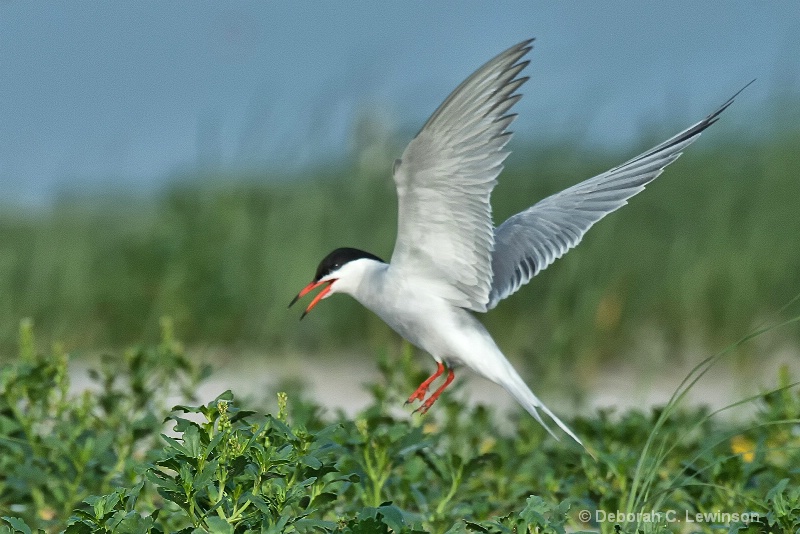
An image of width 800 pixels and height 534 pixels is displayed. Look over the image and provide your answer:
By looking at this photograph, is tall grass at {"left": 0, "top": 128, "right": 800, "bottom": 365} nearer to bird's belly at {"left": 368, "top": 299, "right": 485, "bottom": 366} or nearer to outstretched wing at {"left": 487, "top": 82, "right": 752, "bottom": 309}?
outstretched wing at {"left": 487, "top": 82, "right": 752, "bottom": 309}

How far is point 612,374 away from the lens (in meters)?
6.32

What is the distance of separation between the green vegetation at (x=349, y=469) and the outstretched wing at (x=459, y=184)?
1.36 feet

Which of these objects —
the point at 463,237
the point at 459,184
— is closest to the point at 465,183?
the point at 459,184

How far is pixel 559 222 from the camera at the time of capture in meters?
3.83

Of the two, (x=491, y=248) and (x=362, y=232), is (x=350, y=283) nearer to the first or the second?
(x=491, y=248)

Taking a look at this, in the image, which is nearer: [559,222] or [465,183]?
[465,183]

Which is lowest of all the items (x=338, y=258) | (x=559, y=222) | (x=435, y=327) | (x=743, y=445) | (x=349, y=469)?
(x=743, y=445)

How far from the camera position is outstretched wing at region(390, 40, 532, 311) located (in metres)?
2.90

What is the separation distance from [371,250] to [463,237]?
3.39m

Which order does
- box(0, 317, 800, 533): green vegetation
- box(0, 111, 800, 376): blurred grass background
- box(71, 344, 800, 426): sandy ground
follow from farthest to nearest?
box(0, 111, 800, 376): blurred grass background < box(71, 344, 800, 426): sandy ground < box(0, 317, 800, 533): green vegetation

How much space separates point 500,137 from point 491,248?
33cm

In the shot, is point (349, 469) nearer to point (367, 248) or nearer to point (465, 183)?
point (465, 183)

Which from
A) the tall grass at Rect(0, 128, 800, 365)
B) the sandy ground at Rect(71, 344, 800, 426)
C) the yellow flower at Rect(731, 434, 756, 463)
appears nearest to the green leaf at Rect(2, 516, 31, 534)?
the yellow flower at Rect(731, 434, 756, 463)

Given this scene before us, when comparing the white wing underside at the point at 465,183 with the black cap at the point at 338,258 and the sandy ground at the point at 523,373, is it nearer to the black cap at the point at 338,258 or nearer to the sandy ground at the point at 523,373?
the black cap at the point at 338,258
